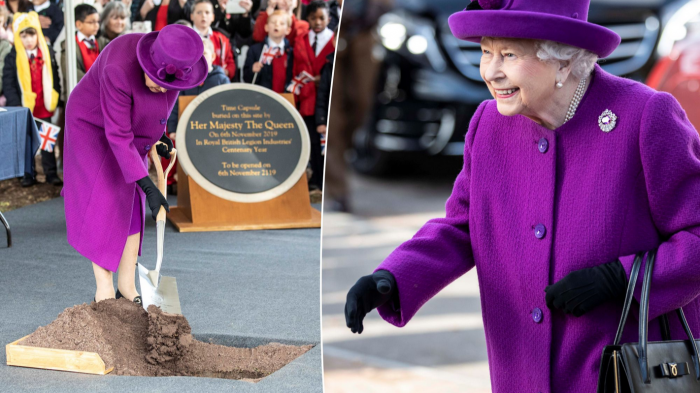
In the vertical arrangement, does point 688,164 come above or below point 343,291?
above

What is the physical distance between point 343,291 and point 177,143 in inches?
84.7

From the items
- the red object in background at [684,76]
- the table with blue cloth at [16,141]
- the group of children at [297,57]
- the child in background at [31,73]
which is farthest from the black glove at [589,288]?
the child in background at [31,73]

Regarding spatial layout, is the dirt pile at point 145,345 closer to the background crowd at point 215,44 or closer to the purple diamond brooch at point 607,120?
the purple diamond brooch at point 607,120

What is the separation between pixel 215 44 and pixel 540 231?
247 inches

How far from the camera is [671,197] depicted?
1257mm

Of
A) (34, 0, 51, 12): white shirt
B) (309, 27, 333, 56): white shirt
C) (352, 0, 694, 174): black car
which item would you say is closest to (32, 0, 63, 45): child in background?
(34, 0, 51, 12): white shirt

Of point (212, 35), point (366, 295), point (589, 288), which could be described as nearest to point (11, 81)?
point (212, 35)

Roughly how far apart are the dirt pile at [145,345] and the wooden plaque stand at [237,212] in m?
2.66

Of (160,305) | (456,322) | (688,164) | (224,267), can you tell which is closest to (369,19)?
(160,305)

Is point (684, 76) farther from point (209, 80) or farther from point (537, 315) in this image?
Result: point (209, 80)

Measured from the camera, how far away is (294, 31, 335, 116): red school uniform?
730 centimetres

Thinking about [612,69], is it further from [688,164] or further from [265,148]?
[265,148]

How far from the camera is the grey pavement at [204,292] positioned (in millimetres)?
2762

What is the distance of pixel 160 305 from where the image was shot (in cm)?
313
